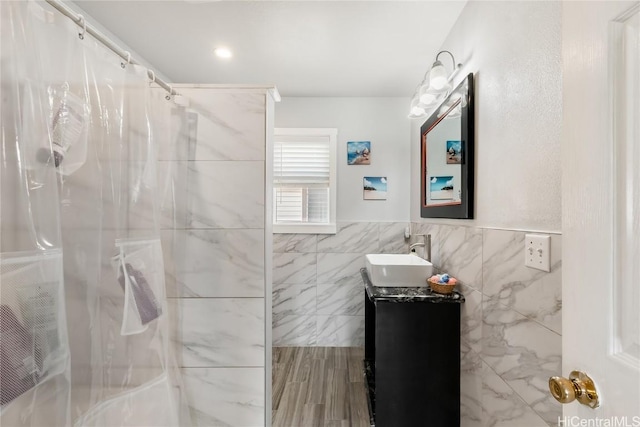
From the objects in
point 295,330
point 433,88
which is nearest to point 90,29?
point 433,88

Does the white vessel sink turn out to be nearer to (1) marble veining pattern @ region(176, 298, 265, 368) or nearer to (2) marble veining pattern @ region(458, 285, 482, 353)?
(2) marble veining pattern @ region(458, 285, 482, 353)

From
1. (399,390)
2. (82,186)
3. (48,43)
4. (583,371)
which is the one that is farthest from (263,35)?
(399,390)

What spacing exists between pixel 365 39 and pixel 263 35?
653 mm

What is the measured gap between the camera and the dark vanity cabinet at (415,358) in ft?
4.77

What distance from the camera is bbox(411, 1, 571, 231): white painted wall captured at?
87 cm

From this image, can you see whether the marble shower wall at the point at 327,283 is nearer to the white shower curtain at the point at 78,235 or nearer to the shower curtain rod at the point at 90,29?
the white shower curtain at the point at 78,235

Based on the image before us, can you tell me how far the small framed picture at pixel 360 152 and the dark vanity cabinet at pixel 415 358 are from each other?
1519 millimetres

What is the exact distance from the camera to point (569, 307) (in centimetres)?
57

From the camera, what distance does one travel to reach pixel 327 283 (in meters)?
2.64

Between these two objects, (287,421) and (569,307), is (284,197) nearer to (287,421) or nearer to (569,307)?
(287,421)

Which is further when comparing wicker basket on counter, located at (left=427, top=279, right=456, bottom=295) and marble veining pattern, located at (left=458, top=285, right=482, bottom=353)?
wicker basket on counter, located at (left=427, top=279, right=456, bottom=295)

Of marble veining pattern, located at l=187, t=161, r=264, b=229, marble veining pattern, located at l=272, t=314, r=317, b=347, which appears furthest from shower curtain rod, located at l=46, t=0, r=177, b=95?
marble veining pattern, located at l=272, t=314, r=317, b=347

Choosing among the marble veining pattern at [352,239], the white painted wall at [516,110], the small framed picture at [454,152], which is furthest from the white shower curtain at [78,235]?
the marble veining pattern at [352,239]

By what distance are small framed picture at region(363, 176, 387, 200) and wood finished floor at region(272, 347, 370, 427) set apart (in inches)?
57.5
